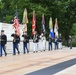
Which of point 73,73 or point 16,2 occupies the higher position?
point 16,2

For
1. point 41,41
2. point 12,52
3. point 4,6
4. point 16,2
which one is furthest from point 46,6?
point 12,52

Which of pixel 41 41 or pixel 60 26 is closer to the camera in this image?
pixel 41 41

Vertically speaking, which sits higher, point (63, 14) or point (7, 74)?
point (63, 14)

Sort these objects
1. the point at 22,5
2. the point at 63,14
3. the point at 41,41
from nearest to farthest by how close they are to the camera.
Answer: the point at 41,41 → the point at 22,5 → the point at 63,14

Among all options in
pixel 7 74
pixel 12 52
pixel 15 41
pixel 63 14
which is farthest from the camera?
pixel 63 14

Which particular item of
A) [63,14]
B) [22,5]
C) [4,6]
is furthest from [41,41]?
[4,6]

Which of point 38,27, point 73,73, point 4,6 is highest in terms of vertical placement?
point 4,6

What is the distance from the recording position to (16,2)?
5488 centimetres

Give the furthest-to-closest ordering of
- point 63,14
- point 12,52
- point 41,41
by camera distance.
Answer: point 63,14 → point 41,41 → point 12,52

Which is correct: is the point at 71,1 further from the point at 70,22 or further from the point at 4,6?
the point at 4,6

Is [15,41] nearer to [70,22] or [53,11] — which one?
[53,11]

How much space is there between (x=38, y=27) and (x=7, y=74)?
4175 cm

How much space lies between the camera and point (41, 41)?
33.8m

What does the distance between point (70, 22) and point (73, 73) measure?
148ft
